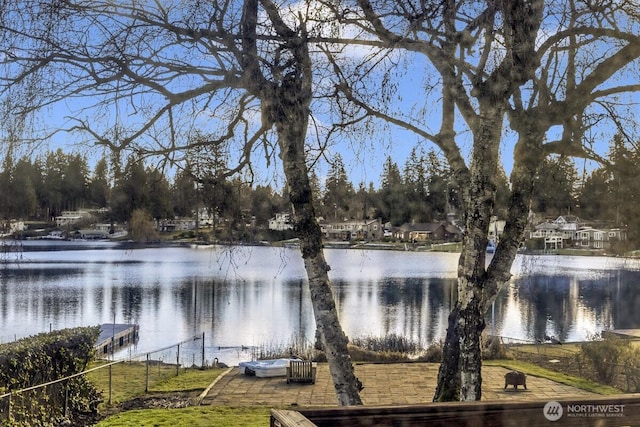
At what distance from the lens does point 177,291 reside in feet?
112

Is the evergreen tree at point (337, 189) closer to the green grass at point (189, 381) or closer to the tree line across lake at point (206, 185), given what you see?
the tree line across lake at point (206, 185)

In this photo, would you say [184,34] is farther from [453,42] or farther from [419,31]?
[453,42]

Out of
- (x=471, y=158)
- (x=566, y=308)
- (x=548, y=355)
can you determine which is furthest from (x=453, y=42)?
(x=566, y=308)

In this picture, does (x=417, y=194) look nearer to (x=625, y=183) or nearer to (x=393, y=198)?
(x=393, y=198)

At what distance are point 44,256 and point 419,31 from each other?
5140 cm

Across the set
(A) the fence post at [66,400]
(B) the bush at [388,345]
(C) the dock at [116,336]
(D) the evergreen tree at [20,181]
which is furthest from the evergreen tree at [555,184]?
(C) the dock at [116,336]

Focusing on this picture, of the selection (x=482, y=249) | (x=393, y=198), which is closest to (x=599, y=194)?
(x=482, y=249)

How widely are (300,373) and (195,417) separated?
438 centimetres

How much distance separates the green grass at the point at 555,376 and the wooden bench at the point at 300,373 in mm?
4940

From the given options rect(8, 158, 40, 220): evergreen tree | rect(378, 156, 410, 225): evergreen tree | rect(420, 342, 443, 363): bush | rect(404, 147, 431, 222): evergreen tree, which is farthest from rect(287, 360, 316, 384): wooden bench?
rect(8, 158, 40, 220): evergreen tree

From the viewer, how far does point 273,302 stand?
31.7 meters

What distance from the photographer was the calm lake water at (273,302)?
81.0ft

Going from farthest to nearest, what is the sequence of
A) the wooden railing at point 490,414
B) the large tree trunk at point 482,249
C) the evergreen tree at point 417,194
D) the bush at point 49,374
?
the evergreen tree at point 417,194 < the bush at point 49,374 < the large tree trunk at point 482,249 < the wooden railing at point 490,414

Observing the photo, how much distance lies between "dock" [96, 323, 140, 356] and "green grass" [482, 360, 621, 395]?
1228 centimetres
